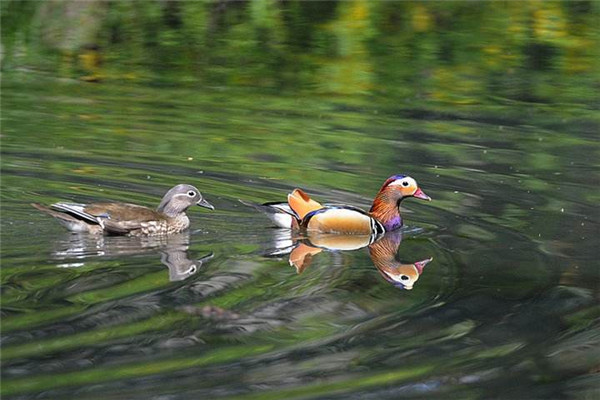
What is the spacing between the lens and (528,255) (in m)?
8.57

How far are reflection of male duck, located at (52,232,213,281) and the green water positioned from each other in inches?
1.1

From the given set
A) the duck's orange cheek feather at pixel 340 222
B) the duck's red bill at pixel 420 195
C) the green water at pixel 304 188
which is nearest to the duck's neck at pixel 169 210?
the green water at pixel 304 188

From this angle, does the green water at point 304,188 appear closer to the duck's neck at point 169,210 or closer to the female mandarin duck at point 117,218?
the female mandarin duck at point 117,218

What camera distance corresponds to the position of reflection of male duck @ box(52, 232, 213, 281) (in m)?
7.88

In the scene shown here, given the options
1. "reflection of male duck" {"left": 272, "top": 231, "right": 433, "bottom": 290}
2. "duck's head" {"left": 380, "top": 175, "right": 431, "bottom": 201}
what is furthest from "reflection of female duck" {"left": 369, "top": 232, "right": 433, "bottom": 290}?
"duck's head" {"left": 380, "top": 175, "right": 431, "bottom": 201}

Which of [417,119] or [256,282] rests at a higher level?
[256,282]

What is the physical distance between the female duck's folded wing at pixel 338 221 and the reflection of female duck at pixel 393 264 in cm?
17

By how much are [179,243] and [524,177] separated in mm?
3418

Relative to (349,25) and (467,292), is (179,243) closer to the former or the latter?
(467,292)

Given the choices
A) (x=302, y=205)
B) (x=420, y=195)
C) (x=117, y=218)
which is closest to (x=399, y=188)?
(x=420, y=195)

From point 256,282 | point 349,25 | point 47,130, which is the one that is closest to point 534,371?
point 256,282

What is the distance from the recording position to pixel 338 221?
30.1 ft

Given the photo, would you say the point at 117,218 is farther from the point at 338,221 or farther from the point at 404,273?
the point at 404,273

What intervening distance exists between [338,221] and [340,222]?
1cm
